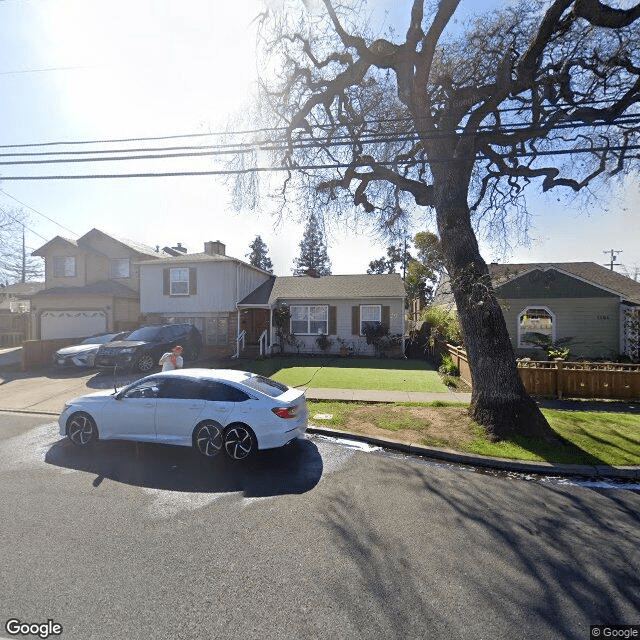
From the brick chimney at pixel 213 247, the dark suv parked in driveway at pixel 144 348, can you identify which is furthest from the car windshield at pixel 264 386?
the brick chimney at pixel 213 247

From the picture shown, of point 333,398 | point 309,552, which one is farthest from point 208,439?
point 333,398

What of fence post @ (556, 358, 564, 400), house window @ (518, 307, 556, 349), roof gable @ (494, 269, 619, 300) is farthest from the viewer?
house window @ (518, 307, 556, 349)

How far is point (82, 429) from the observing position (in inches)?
266

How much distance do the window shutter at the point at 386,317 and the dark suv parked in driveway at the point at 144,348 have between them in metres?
9.43

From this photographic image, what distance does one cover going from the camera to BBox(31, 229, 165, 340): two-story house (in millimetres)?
21109

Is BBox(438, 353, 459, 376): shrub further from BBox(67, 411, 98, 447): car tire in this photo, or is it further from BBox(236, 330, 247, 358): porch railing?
BBox(67, 411, 98, 447): car tire

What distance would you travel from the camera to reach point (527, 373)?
36.3 ft

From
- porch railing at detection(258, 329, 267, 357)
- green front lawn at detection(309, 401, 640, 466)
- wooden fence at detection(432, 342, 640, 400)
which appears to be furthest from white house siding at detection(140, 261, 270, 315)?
wooden fence at detection(432, 342, 640, 400)

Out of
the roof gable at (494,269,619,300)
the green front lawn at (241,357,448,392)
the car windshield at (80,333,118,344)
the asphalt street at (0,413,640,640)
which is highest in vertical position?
the roof gable at (494,269,619,300)

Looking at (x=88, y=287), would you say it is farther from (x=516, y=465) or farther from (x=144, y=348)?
(x=516, y=465)

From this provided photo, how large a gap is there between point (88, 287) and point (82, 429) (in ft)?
61.9

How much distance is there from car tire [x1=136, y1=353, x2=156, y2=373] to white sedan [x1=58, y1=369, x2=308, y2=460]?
767cm

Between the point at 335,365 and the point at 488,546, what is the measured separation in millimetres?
12663

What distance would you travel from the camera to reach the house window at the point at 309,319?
2022 cm
